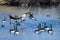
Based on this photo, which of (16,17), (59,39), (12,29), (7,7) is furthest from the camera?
(7,7)

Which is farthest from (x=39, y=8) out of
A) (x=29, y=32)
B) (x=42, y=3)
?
(x=29, y=32)

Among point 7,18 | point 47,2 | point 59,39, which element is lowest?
point 59,39

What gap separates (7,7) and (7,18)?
25cm

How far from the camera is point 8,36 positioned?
7.92ft

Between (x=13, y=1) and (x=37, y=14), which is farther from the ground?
(x=13, y=1)

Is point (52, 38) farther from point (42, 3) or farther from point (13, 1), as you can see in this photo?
point (13, 1)

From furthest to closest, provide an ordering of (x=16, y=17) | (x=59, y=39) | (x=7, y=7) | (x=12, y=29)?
(x=7, y=7)
(x=16, y=17)
(x=12, y=29)
(x=59, y=39)

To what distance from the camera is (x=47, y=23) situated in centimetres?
262

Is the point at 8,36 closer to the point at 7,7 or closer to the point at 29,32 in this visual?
the point at 29,32

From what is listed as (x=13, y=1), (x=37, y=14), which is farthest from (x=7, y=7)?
(x=37, y=14)

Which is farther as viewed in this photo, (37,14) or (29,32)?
(37,14)

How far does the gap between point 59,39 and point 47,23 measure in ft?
1.09

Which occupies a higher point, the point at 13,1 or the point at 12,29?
the point at 13,1

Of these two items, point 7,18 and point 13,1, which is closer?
point 7,18
